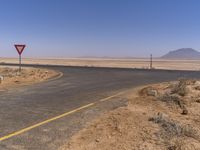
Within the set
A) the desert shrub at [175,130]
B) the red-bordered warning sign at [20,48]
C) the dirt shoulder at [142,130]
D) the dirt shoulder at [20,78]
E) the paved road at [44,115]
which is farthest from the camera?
the red-bordered warning sign at [20,48]

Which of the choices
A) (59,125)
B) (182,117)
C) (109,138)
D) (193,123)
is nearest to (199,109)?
(182,117)

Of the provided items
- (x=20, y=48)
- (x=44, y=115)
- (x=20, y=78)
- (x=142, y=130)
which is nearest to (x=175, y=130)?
(x=142, y=130)

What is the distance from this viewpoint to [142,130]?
570 cm

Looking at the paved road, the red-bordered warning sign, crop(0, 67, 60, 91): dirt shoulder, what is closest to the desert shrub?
the paved road

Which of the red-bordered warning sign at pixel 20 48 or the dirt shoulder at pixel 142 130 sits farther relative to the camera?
the red-bordered warning sign at pixel 20 48

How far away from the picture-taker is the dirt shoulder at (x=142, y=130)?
4848 millimetres

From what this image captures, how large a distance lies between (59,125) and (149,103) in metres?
3.79

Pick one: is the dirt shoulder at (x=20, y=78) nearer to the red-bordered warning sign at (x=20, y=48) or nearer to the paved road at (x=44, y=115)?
the red-bordered warning sign at (x=20, y=48)

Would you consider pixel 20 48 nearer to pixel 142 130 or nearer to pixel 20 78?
pixel 20 78

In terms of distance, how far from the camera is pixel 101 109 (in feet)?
26.4

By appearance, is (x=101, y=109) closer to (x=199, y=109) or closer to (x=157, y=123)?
(x=157, y=123)

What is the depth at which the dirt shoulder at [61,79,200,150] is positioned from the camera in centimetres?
485

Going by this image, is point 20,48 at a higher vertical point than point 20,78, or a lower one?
higher

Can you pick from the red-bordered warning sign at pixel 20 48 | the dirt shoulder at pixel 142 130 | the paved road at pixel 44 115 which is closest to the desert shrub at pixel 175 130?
the dirt shoulder at pixel 142 130
